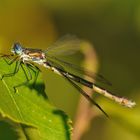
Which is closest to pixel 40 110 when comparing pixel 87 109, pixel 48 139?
pixel 48 139

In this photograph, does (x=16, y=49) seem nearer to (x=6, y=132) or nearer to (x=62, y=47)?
(x=62, y=47)

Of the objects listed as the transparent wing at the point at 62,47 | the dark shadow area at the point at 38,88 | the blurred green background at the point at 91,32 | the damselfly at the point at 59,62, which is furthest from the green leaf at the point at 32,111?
the blurred green background at the point at 91,32

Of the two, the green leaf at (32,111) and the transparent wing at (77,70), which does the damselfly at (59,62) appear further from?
the green leaf at (32,111)

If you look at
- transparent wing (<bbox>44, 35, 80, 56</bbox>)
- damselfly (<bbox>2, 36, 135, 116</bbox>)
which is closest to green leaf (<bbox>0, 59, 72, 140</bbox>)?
damselfly (<bbox>2, 36, 135, 116</bbox>)

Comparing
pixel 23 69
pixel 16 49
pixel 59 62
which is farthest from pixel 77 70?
Answer: pixel 23 69

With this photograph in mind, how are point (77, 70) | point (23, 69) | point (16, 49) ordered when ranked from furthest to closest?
point (77, 70)
point (16, 49)
point (23, 69)

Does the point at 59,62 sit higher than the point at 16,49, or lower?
higher

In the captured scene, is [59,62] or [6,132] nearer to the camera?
[6,132]

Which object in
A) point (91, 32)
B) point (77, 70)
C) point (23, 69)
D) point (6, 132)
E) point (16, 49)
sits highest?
point (91, 32)
